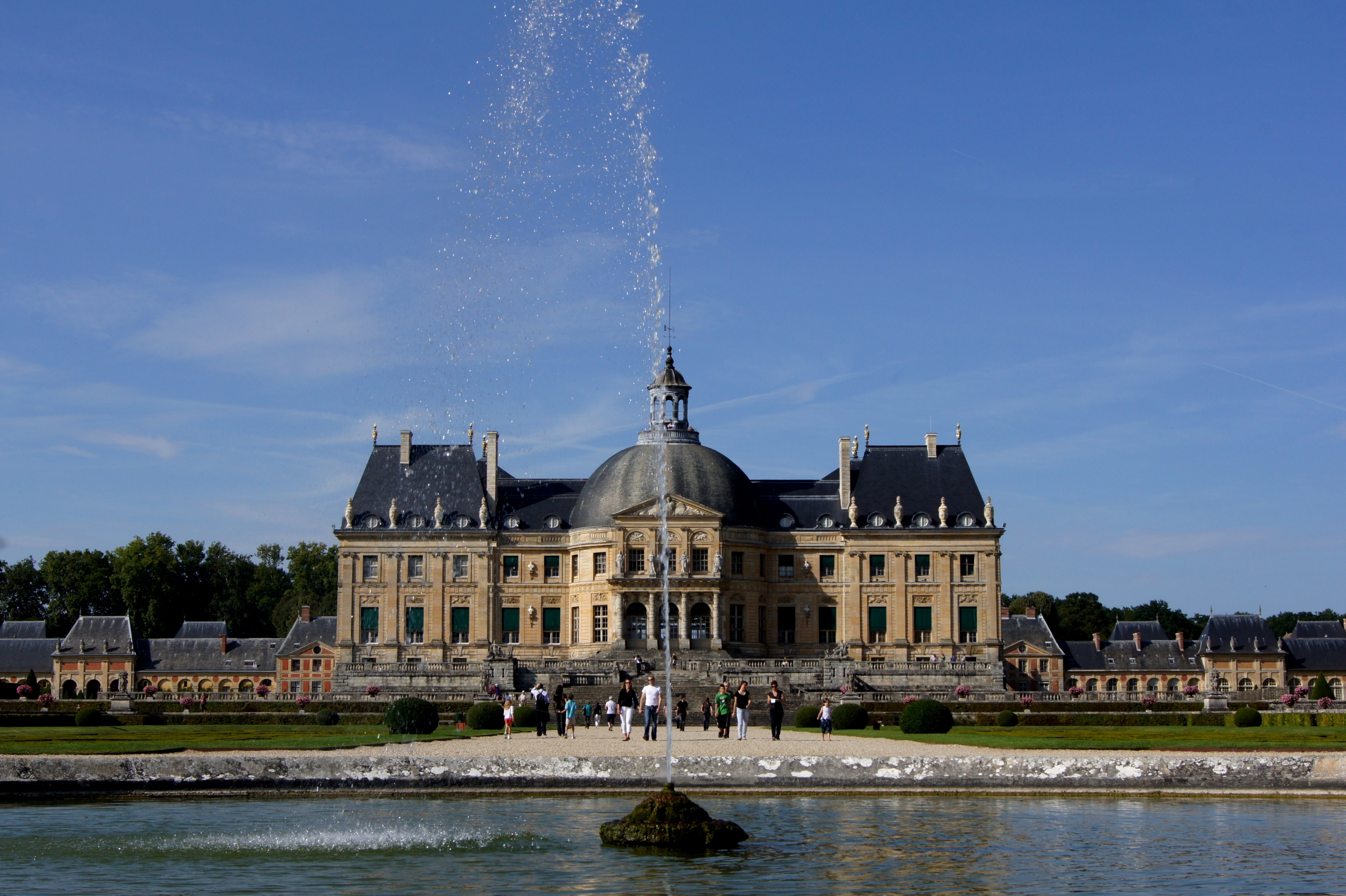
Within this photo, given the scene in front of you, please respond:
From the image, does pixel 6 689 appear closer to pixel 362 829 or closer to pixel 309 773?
pixel 309 773

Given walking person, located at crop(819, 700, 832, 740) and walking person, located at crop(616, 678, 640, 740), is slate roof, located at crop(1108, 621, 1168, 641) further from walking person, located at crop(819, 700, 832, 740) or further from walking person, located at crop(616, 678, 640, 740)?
walking person, located at crop(616, 678, 640, 740)

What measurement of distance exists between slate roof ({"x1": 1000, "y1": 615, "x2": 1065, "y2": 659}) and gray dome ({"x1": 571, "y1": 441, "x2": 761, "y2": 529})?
2647 centimetres

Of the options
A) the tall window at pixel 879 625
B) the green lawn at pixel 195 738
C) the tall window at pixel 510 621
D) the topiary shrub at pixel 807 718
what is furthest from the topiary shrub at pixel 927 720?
the tall window at pixel 510 621

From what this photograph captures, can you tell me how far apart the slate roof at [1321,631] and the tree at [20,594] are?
1917 centimetres

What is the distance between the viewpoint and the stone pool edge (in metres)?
23.1

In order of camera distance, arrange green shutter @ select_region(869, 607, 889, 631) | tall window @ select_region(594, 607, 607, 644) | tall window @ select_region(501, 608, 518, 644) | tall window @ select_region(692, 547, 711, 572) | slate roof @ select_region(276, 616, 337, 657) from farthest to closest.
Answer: slate roof @ select_region(276, 616, 337, 657) → tall window @ select_region(501, 608, 518, 644) → green shutter @ select_region(869, 607, 889, 631) → tall window @ select_region(594, 607, 607, 644) → tall window @ select_region(692, 547, 711, 572)

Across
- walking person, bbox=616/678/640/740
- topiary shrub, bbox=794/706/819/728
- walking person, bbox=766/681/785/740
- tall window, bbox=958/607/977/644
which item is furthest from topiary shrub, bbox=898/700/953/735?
tall window, bbox=958/607/977/644

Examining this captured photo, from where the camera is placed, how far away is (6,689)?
64.4 m

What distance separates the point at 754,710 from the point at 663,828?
33.8 metres

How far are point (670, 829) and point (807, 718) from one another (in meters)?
29.5

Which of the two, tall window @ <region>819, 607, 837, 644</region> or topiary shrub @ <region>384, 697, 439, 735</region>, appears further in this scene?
tall window @ <region>819, 607, 837, 644</region>

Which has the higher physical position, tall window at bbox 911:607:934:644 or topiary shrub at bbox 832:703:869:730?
tall window at bbox 911:607:934:644

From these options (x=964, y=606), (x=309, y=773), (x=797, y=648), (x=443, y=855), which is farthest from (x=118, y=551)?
(x=443, y=855)

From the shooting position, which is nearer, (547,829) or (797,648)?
(547,829)
